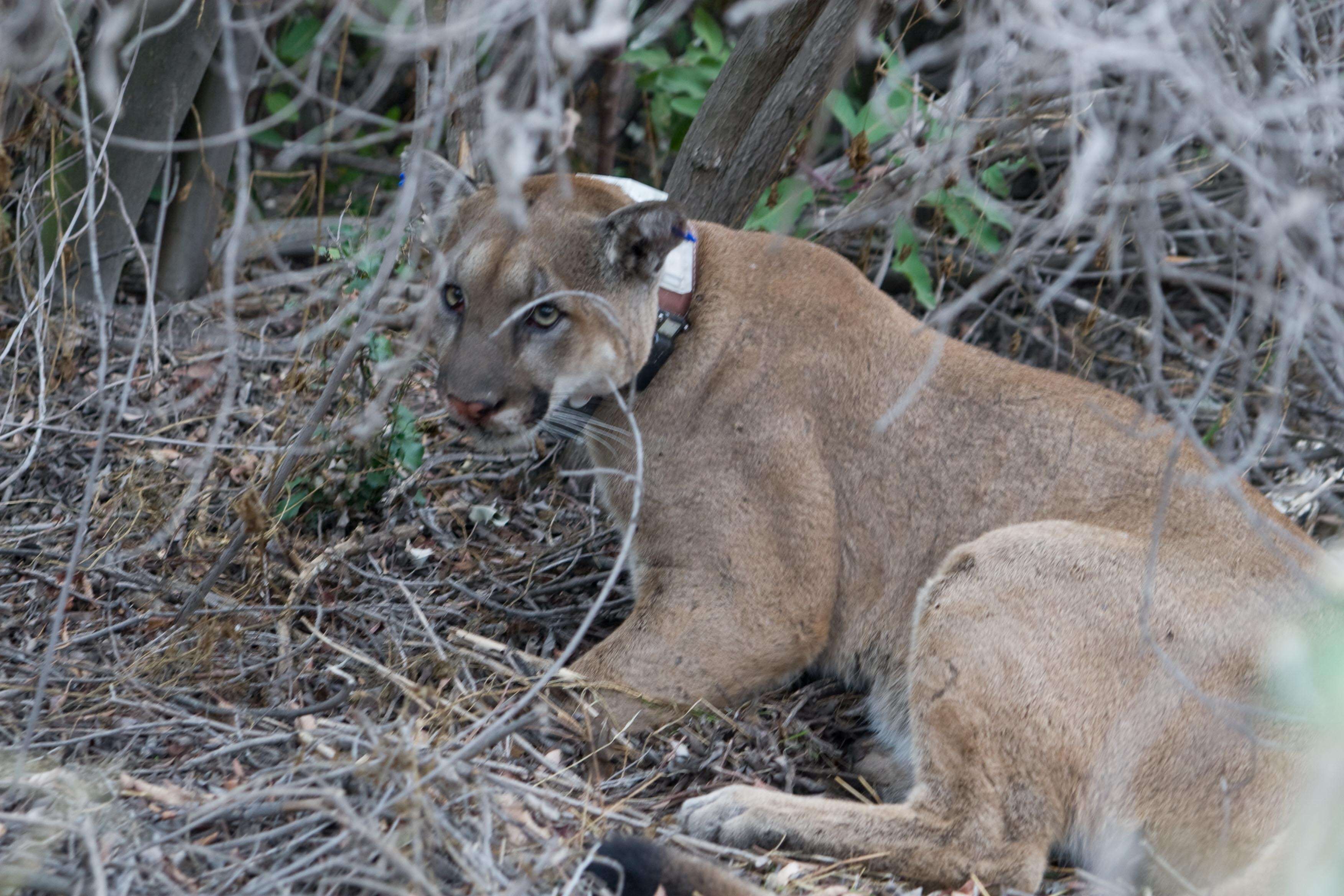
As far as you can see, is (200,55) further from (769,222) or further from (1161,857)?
(1161,857)

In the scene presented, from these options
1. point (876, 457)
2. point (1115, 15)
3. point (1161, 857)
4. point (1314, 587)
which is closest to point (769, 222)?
point (876, 457)

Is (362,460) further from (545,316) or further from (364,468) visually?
(545,316)

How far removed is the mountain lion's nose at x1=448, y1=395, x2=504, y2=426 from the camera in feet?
10.8

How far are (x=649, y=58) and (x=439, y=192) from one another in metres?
1.81

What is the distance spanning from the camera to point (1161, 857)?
9.50 feet

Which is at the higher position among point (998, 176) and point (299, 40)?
point (998, 176)

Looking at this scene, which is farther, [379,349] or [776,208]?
[776,208]

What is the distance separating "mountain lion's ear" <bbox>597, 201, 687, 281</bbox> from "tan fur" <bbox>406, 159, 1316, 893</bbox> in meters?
0.06

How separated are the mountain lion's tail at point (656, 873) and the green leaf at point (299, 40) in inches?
164

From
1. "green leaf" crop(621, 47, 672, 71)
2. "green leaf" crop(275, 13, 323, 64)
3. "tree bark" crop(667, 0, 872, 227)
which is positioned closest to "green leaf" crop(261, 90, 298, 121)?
"green leaf" crop(275, 13, 323, 64)

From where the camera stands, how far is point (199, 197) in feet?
16.5

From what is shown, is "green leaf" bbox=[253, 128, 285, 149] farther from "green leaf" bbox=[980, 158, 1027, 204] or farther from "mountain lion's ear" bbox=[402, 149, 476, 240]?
"green leaf" bbox=[980, 158, 1027, 204]

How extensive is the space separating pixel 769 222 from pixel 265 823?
282cm

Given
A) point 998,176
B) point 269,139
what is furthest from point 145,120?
point 998,176
